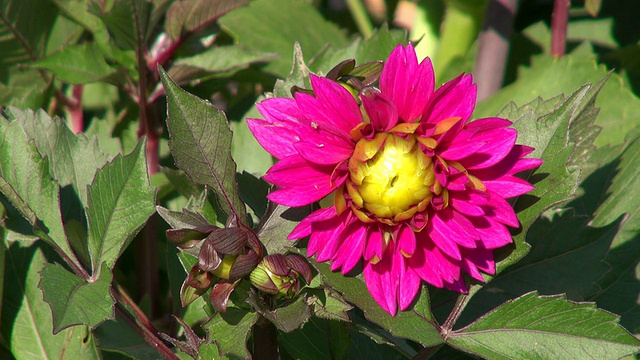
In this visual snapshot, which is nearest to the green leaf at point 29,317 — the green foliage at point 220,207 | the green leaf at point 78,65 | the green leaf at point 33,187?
the green foliage at point 220,207

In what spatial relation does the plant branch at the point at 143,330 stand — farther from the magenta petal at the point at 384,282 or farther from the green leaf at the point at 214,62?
the green leaf at the point at 214,62

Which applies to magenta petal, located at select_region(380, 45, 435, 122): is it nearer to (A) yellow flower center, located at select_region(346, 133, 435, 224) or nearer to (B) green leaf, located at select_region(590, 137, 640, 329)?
(A) yellow flower center, located at select_region(346, 133, 435, 224)

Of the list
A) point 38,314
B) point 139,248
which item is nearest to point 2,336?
point 38,314

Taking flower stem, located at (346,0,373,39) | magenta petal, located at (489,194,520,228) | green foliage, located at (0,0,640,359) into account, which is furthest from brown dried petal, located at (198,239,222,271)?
flower stem, located at (346,0,373,39)

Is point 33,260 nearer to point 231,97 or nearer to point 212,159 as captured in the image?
point 212,159

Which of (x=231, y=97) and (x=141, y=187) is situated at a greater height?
(x=141, y=187)
